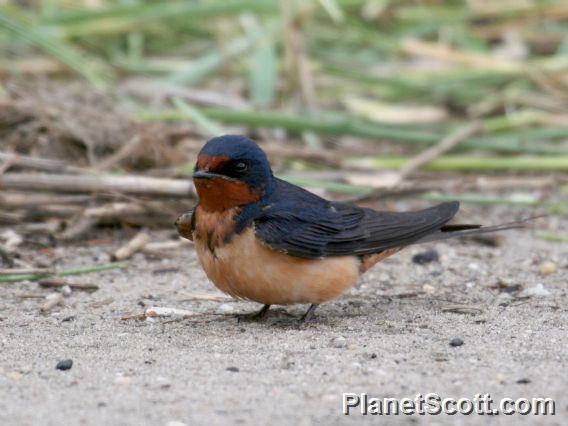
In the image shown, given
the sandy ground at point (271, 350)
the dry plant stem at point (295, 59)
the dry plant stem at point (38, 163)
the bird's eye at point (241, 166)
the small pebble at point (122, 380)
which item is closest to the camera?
the sandy ground at point (271, 350)

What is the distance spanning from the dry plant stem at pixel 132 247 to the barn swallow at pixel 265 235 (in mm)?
807

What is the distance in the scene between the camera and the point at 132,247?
4863mm

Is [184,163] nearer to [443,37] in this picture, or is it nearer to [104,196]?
[104,196]

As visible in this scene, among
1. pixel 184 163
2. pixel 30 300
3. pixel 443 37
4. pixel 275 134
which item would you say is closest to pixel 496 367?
pixel 30 300

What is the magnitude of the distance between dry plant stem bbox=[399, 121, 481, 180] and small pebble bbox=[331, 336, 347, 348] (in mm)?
2372

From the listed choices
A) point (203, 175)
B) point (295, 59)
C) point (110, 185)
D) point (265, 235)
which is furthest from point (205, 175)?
point (295, 59)

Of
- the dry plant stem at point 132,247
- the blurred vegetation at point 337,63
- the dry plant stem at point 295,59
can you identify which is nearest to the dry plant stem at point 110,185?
the dry plant stem at point 132,247

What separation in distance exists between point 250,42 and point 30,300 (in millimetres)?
3551

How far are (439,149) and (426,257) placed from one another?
1377mm

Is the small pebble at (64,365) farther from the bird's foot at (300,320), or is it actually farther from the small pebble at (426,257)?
the small pebble at (426,257)

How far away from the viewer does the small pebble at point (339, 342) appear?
3.50 meters

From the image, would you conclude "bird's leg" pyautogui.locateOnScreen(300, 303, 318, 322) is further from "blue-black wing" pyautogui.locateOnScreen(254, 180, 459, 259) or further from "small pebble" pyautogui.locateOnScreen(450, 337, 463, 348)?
"small pebble" pyautogui.locateOnScreen(450, 337, 463, 348)

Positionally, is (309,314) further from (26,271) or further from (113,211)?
(113,211)

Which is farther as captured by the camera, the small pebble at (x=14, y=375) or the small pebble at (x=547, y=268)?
the small pebble at (x=547, y=268)
